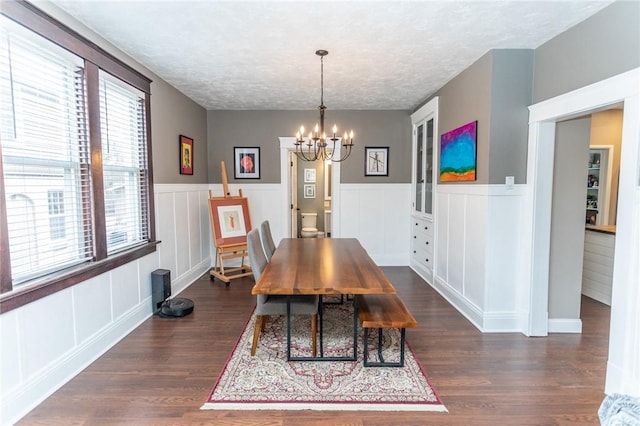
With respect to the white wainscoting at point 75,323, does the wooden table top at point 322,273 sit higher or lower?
higher

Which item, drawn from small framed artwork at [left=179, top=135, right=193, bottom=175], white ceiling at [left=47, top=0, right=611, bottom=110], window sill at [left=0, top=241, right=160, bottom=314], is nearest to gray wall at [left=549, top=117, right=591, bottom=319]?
white ceiling at [left=47, top=0, right=611, bottom=110]

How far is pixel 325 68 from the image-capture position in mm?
3430

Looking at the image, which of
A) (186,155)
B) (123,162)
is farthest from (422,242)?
(123,162)

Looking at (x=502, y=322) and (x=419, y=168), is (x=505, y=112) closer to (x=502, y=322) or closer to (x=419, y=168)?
(x=502, y=322)

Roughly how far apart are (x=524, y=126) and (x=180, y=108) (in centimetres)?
389

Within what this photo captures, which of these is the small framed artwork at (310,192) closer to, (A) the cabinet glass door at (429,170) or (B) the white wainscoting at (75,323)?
(A) the cabinet glass door at (429,170)

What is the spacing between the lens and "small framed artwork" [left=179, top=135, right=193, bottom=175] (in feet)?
14.3

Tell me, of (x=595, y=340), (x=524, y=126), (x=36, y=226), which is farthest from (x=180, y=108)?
(x=595, y=340)

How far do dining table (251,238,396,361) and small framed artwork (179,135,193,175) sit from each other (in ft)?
6.35

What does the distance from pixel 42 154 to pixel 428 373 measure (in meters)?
3.00

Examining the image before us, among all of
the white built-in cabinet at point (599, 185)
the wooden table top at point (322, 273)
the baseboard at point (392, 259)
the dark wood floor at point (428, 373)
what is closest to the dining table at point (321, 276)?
the wooden table top at point (322, 273)

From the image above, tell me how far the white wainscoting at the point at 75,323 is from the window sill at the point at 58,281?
1.7 inches

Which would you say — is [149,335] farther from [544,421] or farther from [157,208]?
[544,421]

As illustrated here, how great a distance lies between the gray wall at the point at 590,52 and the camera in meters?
2.07
